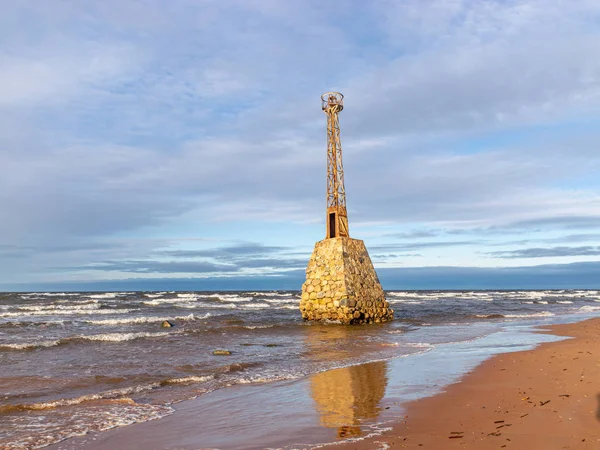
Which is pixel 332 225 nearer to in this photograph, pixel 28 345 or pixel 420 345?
pixel 420 345

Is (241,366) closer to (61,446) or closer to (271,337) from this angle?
(61,446)

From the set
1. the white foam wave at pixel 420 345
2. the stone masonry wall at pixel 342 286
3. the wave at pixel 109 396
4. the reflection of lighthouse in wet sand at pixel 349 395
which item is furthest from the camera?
the stone masonry wall at pixel 342 286

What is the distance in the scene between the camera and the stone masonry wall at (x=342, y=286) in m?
24.7

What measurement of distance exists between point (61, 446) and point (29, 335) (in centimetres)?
1732

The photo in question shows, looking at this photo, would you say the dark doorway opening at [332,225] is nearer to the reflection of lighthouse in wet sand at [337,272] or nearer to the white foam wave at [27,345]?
the reflection of lighthouse in wet sand at [337,272]

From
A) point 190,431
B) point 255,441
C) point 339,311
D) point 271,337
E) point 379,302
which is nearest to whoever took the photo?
point 255,441

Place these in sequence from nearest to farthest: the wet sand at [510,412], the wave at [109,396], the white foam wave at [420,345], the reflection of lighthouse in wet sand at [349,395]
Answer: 1. the wet sand at [510,412]
2. the reflection of lighthouse in wet sand at [349,395]
3. the wave at [109,396]
4. the white foam wave at [420,345]

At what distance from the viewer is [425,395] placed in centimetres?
822

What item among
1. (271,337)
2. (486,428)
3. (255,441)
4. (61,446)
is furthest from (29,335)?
(486,428)

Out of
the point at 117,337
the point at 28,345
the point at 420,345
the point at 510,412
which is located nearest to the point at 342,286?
the point at 420,345

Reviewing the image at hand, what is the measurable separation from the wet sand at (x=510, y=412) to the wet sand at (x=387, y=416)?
0.01 metres

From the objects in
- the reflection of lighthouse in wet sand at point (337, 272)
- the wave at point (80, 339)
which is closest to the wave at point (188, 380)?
the wave at point (80, 339)

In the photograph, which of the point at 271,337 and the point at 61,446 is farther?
the point at 271,337

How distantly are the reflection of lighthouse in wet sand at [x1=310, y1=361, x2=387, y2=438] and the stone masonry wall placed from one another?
40.9ft
